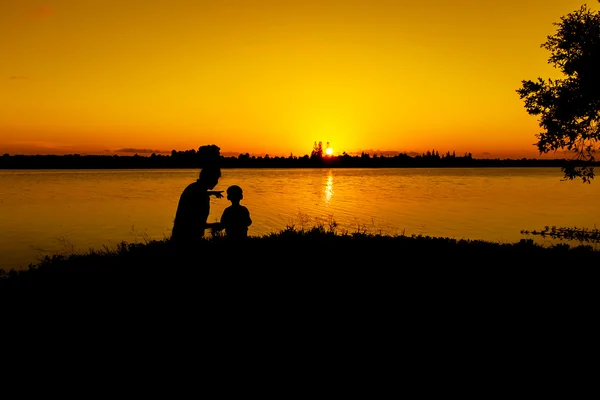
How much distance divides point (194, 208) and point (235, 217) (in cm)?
257

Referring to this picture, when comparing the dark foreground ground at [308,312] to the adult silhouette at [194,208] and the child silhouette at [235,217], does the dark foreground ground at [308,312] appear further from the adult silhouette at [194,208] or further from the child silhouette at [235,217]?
the adult silhouette at [194,208]

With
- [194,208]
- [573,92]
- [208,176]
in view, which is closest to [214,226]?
[194,208]

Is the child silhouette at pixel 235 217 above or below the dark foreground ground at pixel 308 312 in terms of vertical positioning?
above

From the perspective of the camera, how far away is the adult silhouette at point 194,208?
9.38 metres

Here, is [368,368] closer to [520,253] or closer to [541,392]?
[541,392]

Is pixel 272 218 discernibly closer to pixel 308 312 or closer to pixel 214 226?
pixel 214 226

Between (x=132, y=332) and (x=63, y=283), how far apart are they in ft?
14.4

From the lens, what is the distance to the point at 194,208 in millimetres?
9531

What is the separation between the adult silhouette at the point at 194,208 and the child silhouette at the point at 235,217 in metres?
1.77

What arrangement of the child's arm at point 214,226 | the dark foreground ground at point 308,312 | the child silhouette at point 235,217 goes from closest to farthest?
the dark foreground ground at point 308,312 → the child's arm at point 214,226 → the child silhouette at point 235,217

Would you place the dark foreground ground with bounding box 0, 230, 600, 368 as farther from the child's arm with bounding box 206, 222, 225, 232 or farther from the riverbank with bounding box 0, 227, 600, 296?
the child's arm with bounding box 206, 222, 225, 232

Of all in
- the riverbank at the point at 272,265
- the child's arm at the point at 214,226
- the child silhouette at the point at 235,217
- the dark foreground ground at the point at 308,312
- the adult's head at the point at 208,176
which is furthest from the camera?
the child silhouette at the point at 235,217

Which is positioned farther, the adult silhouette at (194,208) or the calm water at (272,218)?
the calm water at (272,218)

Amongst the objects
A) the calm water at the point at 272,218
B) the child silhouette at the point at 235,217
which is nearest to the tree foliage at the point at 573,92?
the calm water at the point at 272,218
